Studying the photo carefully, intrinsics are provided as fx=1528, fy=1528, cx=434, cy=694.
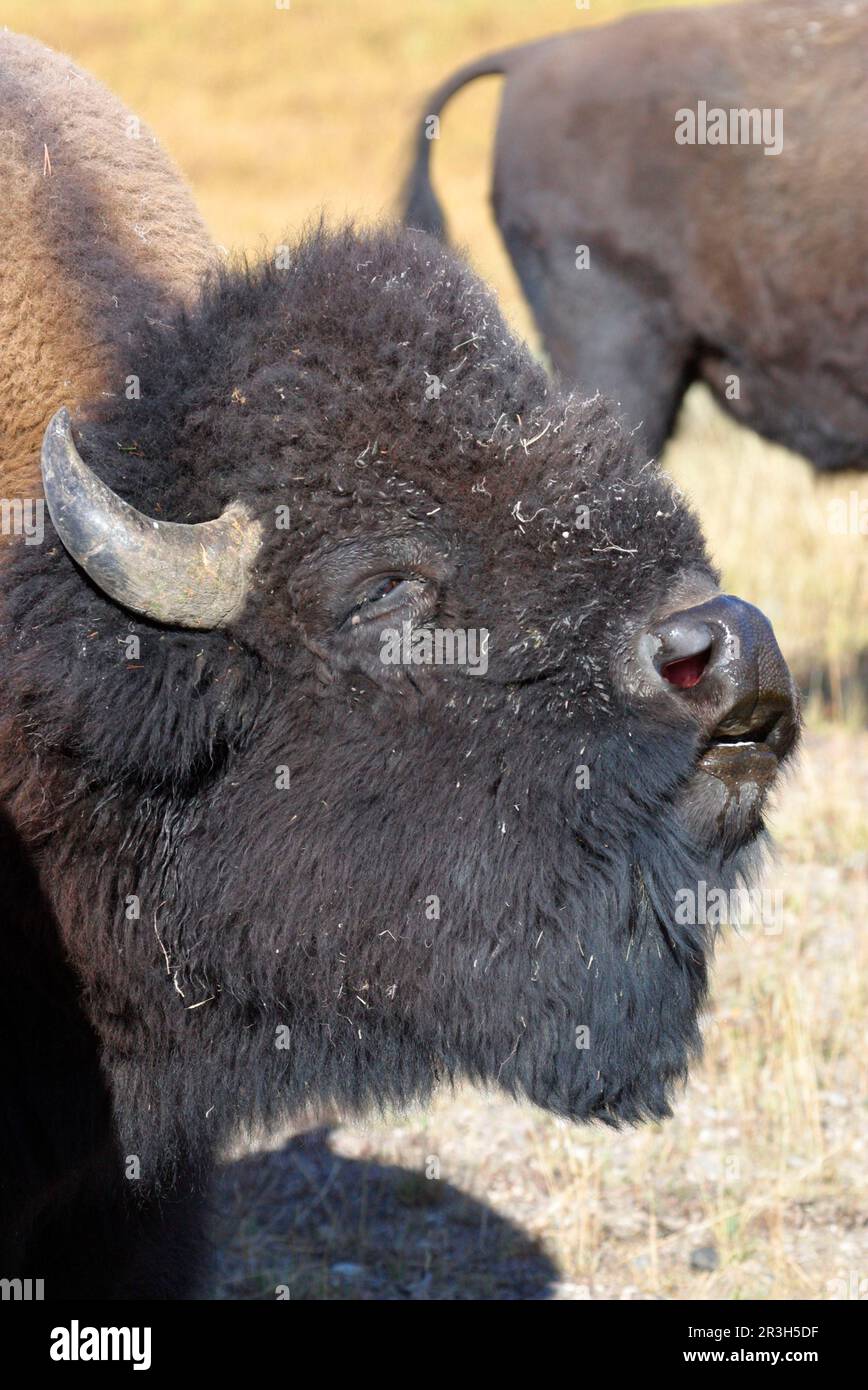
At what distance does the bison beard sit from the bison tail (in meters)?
5.74

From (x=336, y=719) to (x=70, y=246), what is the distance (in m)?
1.06

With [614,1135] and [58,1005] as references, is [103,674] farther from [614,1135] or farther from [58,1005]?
[614,1135]

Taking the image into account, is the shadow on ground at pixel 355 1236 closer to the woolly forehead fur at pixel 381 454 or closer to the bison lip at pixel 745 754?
the bison lip at pixel 745 754

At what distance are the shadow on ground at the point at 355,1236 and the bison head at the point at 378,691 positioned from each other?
1439mm

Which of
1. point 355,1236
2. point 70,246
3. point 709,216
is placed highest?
point 70,246

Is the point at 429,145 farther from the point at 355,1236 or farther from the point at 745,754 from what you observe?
the point at 745,754

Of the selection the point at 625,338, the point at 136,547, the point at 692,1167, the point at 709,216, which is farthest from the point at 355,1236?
the point at 709,216

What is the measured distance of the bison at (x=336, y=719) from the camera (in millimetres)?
2414

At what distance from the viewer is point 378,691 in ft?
8.24

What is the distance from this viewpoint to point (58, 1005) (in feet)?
8.48

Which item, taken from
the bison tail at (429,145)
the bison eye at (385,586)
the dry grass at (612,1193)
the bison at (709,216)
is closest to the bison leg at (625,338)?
the bison at (709,216)

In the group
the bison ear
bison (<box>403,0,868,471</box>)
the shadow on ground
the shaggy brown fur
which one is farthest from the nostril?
bison (<box>403,0,868,471</box>)

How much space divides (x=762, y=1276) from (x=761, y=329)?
5048mm
